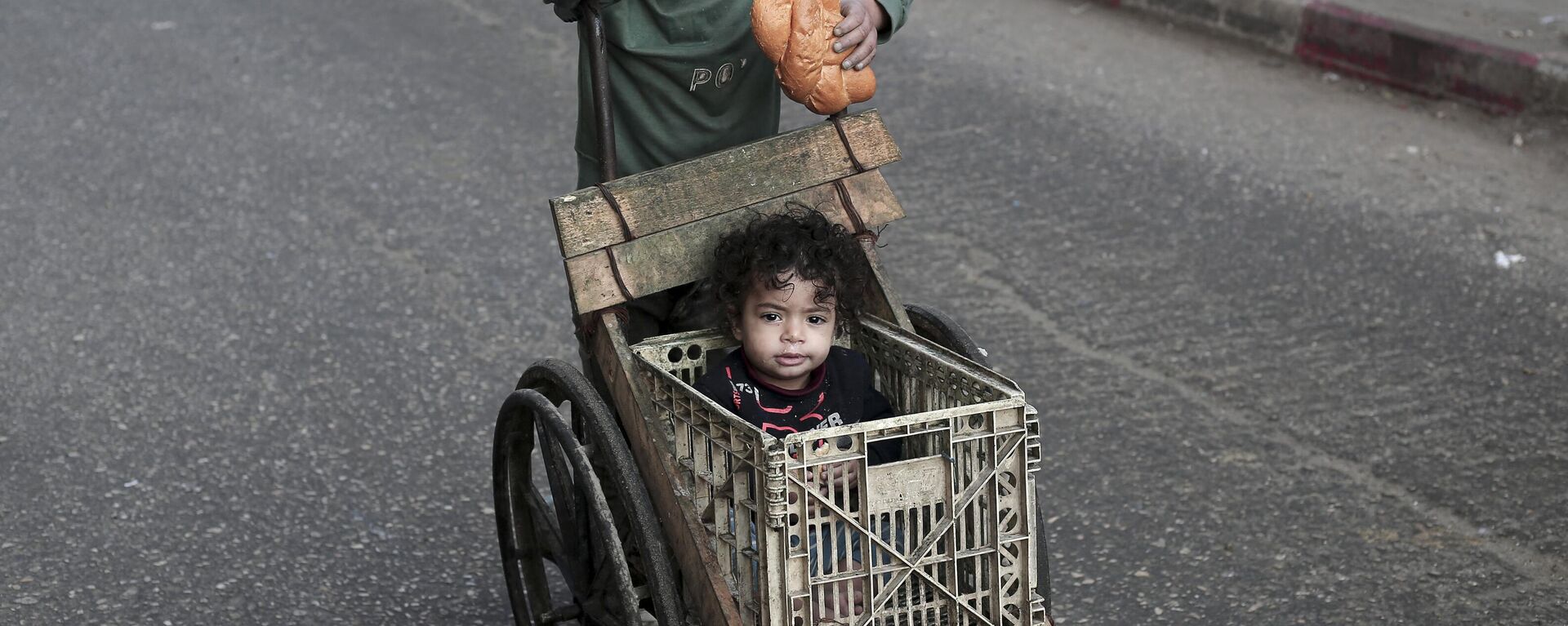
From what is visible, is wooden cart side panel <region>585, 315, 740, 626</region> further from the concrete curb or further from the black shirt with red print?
the concrete curb

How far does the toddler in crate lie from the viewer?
2957 mm

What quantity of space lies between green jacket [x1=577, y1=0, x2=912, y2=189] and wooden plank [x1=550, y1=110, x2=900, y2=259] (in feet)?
0.50

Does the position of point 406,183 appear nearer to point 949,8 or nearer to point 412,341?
point 412,341

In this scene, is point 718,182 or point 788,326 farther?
point 718,182

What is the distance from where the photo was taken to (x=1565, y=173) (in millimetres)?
6348

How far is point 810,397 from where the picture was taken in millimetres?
3041

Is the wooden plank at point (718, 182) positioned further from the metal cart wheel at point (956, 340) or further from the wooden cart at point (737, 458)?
the metal cart wheel at point (956, 340)

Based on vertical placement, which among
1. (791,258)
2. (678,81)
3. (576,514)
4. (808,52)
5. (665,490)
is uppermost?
(808,52)

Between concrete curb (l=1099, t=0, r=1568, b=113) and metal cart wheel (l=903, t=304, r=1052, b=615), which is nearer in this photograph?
metal cart wheel (l=903, t=304, r=1052, b=615)

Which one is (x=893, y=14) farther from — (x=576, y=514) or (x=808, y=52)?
(x=576, y=514)

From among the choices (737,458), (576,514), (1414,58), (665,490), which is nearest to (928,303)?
(576,514)

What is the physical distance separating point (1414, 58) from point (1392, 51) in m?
0.11

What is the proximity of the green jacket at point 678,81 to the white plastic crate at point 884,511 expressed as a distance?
70cm

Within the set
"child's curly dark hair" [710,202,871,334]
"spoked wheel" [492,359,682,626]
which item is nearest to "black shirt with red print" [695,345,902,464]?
"child's curly dark hair" [710,202,871,334]
